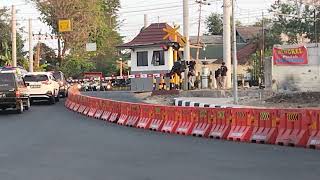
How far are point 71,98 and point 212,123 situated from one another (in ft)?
50.2

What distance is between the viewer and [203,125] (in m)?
16.4

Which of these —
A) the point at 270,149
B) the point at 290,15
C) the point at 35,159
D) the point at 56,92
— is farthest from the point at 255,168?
the point at 290,15

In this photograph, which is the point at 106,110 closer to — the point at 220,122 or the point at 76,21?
the point at 220,122

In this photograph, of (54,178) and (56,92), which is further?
(56,92)

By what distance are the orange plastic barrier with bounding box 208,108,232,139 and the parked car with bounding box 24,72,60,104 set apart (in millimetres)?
17499

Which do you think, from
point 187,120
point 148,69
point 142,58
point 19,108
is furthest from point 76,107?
point 142,58

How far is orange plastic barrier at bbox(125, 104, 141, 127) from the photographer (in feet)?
64.9

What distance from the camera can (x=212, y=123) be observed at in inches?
637

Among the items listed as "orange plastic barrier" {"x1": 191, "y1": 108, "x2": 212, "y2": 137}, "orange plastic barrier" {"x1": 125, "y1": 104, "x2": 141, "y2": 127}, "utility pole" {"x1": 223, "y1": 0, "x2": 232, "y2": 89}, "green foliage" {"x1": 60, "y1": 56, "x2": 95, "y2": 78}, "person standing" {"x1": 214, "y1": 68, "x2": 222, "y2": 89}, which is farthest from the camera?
"green foliage" {"x1": 60, "y1": 56, "x2": 95, "y2": 78}

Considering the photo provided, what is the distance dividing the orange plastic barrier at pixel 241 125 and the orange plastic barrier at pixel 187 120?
1.56 m

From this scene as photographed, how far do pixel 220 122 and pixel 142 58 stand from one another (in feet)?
128

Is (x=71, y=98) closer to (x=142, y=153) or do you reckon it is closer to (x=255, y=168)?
(x=142, y=153)

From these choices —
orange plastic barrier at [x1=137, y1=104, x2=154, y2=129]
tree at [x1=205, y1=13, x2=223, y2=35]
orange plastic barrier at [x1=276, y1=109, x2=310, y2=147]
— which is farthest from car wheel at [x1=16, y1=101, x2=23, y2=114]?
tree at [x1=205, y1=13, x2=223, y2=35]

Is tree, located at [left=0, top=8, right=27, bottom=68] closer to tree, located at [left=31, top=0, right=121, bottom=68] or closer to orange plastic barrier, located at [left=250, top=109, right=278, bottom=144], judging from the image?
tree, located at [left=31, top=0, right=121, bottom=68]
